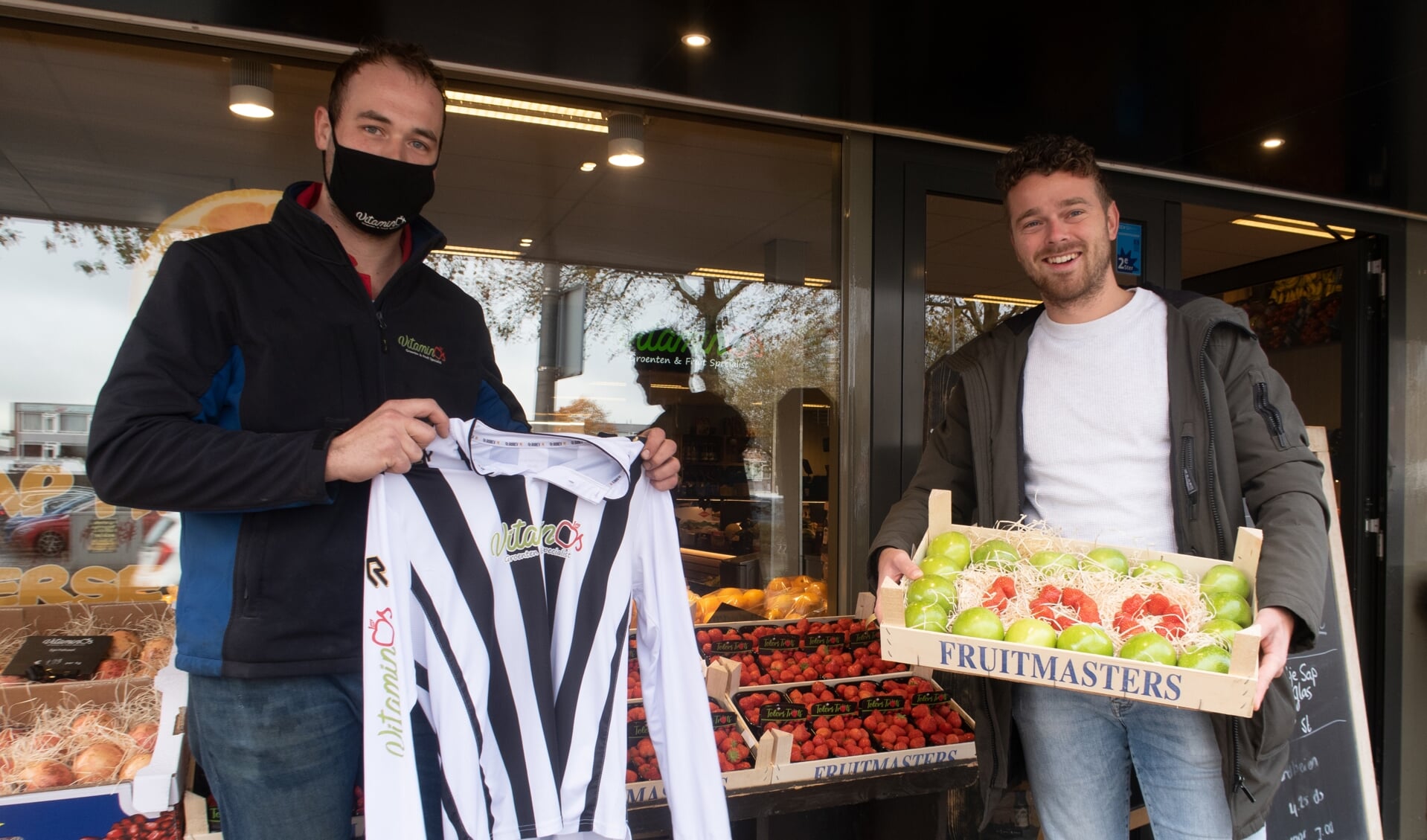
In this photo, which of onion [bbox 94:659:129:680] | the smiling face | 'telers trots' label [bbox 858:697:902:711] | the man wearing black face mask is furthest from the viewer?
'telers trots' label [bbox 858:697:902:711]

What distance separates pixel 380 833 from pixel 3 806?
1245 millimetres

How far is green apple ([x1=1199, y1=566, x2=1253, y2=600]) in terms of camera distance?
69.6 inches

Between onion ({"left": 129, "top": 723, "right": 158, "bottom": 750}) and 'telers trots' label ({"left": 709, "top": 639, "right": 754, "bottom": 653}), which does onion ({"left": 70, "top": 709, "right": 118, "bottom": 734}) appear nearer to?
onion ({"left": 129, "top": 723, "right": 158, "bottom": 750})

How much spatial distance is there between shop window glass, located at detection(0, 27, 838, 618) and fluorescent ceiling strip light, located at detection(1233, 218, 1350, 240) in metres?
3.01

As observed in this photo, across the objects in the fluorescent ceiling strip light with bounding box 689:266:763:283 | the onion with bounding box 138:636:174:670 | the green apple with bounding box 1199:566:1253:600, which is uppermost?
the fluorescent ceiling strip light with bounding box 689:266:763:283

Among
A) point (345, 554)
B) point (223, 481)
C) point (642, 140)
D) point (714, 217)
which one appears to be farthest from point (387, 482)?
point (714, 217)

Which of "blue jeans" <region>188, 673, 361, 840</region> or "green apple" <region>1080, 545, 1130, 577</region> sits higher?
"green apple" <region>1080, 545, 1130, 577</region>

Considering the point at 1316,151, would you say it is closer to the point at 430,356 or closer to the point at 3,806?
the point at 430,356

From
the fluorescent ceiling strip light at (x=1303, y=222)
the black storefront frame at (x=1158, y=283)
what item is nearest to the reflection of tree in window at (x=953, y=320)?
the black storefront frame at (x=1158, y=283)

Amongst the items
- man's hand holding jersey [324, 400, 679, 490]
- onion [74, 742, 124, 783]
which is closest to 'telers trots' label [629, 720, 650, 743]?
onion [74, 742, 124, 783]

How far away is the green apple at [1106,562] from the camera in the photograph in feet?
6.07

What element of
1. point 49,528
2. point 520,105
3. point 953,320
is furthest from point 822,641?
point 49,528

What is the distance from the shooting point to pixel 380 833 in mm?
1566

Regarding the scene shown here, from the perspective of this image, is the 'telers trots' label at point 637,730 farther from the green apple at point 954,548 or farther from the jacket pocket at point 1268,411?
the jacket pocket at point 1268,411
